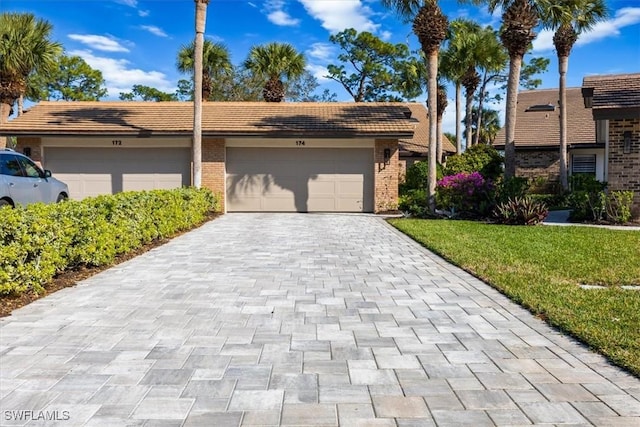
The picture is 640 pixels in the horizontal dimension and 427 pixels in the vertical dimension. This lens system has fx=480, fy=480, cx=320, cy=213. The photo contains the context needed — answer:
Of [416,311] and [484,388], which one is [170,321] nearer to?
[416,311]

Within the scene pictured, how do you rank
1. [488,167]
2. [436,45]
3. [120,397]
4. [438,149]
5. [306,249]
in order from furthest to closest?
1. [438,149]
2. [488,167]
3. [436,45]
4. [306,249]
5. [120,397]

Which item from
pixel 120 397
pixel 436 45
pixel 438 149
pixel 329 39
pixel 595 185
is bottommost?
pixel 120 397

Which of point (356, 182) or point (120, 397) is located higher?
point (356, 182)

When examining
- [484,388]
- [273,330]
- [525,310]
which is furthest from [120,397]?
[525,310]

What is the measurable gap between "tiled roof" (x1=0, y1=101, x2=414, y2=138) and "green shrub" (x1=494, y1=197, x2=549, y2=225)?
16.3 feet

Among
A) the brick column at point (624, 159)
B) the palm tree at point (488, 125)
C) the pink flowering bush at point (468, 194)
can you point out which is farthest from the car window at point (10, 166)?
the palm tree at point (488, 125)

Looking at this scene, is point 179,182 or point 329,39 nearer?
point 179,182

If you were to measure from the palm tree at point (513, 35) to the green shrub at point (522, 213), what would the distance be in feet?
7.86

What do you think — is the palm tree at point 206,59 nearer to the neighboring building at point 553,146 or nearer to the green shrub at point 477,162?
the green shrub at point 477,162

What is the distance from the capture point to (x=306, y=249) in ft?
30.7

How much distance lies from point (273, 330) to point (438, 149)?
2127 centimetres

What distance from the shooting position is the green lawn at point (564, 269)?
4.30 m

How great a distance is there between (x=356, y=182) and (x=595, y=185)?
303 inches

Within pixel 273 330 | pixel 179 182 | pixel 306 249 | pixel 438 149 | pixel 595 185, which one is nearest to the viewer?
pixel 273 330
